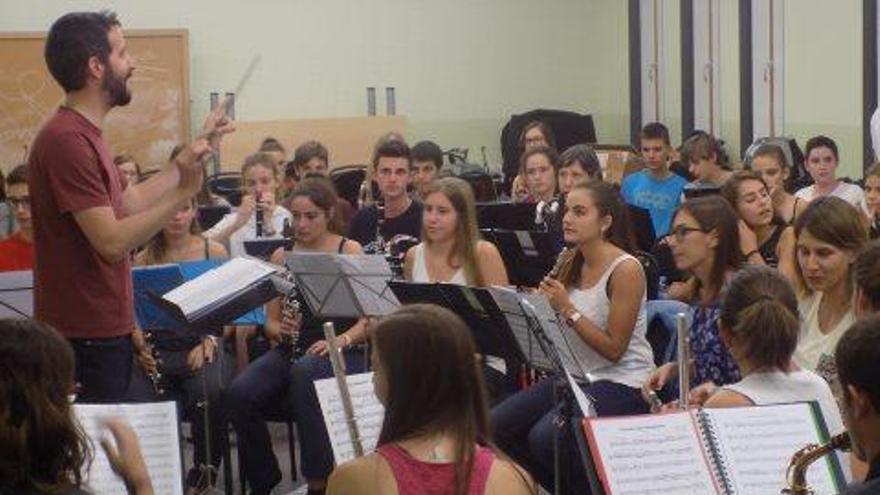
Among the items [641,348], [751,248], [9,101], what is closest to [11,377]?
[641,348]

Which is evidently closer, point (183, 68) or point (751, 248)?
point (751, 248)

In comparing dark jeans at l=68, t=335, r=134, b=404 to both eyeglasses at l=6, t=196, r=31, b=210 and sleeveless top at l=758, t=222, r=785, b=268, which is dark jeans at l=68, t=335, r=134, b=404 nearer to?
eyeglasses at l=6, t=196, r=31, b=210

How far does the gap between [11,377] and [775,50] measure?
10.1 meters

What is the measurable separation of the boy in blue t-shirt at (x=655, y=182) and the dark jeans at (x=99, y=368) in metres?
6.15

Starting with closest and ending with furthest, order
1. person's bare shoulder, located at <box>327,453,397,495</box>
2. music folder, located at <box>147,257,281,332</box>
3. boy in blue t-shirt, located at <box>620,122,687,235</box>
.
→ person's bare shoulder, located at <box>327,453,397,495</box> → music folder, located at <box>147,257,281,332</box> → boy in blue t-shirt, located at <box>620,122,687,235</box>

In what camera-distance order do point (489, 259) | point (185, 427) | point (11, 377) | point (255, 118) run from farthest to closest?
1. point (255, 118)
2. point (185, 427)
3. point (489, 259)
4. point (11, 377)

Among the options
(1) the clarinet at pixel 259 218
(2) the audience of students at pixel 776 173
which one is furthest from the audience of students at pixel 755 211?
(1) the clarinet at pixel 259 218

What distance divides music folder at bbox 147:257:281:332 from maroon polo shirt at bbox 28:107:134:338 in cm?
136

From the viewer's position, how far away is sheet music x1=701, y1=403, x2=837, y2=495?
3.38m

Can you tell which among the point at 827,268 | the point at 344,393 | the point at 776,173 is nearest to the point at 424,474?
the point at 344,393

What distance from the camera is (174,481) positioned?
12.5 ft

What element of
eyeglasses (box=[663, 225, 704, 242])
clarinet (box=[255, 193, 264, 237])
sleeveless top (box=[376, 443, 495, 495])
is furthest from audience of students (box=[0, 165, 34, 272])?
sleeveless top (box=[376, 443, 495, 495])

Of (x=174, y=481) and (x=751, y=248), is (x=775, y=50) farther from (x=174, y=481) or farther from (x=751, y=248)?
(x=174, y=481)

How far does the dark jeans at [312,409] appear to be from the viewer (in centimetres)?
598
